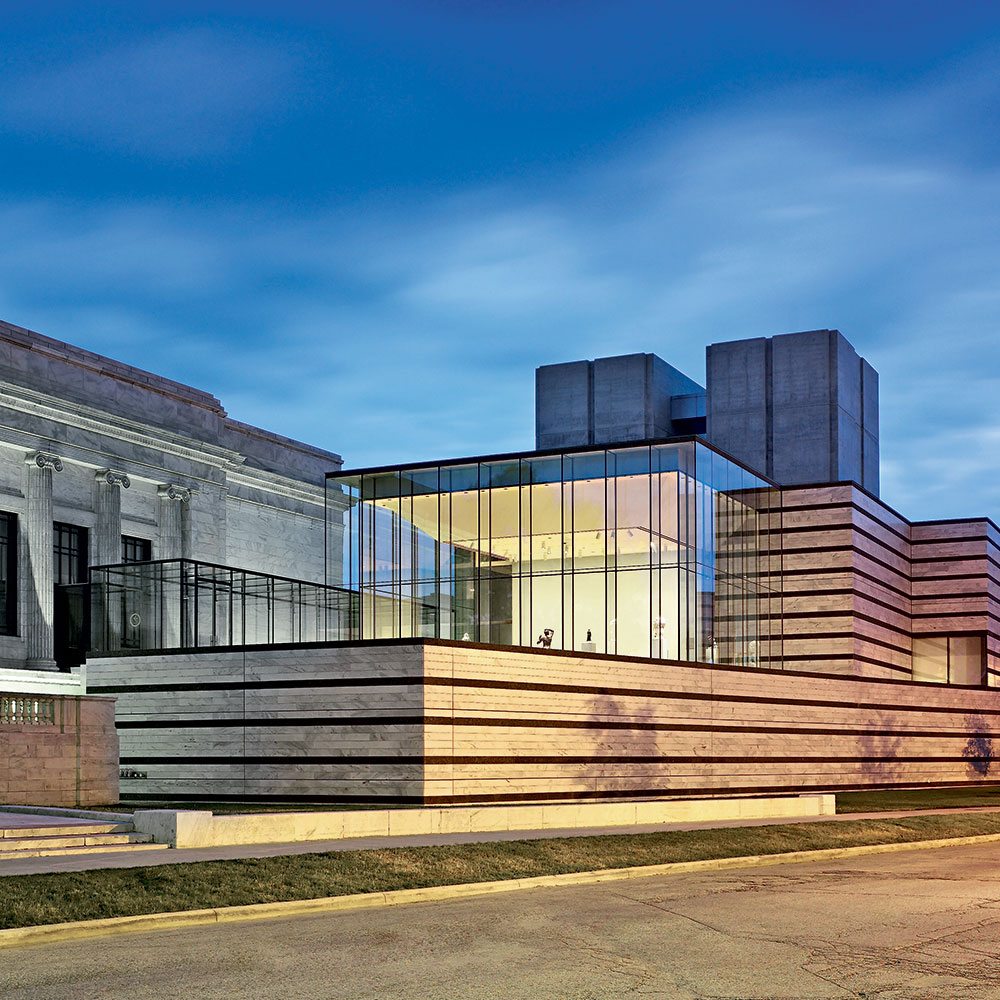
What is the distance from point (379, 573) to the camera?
49531mm

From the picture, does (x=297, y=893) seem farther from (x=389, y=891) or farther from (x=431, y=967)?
(x=431, y=967)

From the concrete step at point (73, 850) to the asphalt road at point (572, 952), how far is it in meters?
5.38

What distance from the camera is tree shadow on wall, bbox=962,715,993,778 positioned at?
56.1m

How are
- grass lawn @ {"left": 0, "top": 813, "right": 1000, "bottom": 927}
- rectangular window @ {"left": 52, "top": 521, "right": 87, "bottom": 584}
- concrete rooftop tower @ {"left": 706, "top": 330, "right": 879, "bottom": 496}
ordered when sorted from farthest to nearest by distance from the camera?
1. concrete rooftop tower @ {"left": 706, "top": 330, "right": 879, "bottom": 496}
2. rectangular window @ {"left": 52, "top": 521, "right": 87, "bottom": 584}
3. grass lawn @ {"left": 0, "top": 813, "right": 1000, "bottom": 927}

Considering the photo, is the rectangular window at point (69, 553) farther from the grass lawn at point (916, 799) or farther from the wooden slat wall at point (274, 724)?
the grass lawn at point (916, 799)

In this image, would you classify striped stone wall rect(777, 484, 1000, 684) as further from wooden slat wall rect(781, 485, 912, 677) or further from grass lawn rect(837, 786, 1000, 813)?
grass lawn rect(837, 786, 1000, 813)

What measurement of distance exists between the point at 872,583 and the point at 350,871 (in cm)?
4163

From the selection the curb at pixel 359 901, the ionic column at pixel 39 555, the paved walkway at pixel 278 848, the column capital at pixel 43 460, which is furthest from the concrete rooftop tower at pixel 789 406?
the curb at pixel 359 901

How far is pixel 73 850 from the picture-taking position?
68.4ft

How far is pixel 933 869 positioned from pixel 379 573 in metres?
28.5

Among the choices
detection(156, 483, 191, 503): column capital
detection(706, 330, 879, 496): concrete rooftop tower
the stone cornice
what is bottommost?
detection(156, 483, 191, 503): column capital

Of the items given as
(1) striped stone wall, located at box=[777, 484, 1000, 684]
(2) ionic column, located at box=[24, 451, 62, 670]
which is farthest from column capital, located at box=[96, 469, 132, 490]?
(1) striped stone wall, located at box=[777, 484, 1000, 684]

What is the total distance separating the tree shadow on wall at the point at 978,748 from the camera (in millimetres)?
56062

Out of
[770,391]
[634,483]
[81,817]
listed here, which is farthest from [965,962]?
[770,391]
